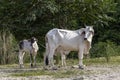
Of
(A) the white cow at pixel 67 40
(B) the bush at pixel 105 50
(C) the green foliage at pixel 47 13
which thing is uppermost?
(C) the green foliage at pixel 47 13

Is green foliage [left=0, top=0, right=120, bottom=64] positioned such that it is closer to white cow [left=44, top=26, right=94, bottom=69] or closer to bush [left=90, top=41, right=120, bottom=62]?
bush [left=90, top=41, right=120, bottom=62]

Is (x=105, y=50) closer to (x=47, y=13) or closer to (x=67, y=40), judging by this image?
(x=47, y=13)

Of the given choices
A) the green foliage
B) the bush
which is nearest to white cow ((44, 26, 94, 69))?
the green foliage

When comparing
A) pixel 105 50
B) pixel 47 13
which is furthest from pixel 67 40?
pixel 105 50

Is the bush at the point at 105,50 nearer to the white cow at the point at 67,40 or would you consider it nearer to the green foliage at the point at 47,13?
the green foliage at the point at 47,13

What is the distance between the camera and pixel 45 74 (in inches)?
511

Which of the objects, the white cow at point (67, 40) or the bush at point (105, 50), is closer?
the white cow at point (67, 40)

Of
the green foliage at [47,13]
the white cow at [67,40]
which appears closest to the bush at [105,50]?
the green foliage at [47,13]

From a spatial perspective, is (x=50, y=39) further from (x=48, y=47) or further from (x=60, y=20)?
(x=60, y=20)

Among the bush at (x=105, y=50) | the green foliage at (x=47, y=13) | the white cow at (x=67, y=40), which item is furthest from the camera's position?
the bush at (x=105, y=50)

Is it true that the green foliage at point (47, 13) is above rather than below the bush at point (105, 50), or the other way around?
above

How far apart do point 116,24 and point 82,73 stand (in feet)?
70.7

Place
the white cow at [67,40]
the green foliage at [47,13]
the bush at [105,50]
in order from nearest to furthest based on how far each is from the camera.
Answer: the white cow at [67,40]
the green foliage at [47,13]
the bush at [105,50]

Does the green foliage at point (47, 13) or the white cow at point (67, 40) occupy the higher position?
the green foliage at point (47, 13)
